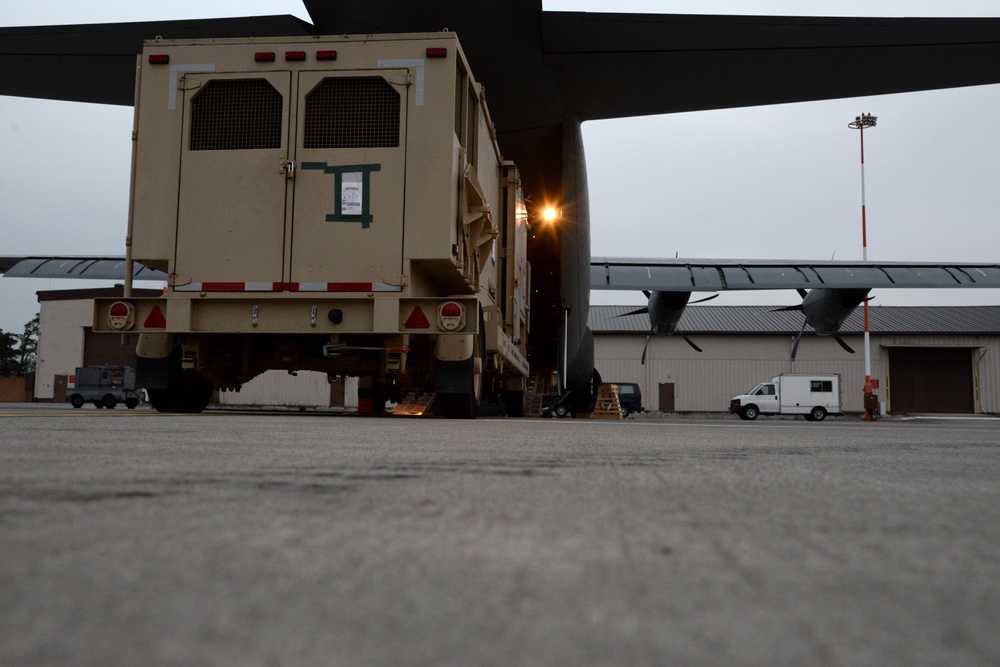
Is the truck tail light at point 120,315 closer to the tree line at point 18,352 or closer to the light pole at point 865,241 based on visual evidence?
the light pole at point 865,241

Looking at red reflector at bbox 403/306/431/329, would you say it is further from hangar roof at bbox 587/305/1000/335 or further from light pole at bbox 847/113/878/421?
hangar roof at bbox 587/305/1000/335

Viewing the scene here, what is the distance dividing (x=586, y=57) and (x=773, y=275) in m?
8.47

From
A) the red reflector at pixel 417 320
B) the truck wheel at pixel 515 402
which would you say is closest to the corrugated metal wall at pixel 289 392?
the truck wheel at pixel 515 402

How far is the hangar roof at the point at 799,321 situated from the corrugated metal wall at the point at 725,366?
0.66 metres

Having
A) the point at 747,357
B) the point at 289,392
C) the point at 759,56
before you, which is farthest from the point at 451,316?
the point at 747,357

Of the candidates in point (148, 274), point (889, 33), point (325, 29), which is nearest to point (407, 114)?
point (325, 29)

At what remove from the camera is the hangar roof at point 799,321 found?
37.0 meters

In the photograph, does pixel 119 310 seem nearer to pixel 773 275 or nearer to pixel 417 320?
pixel 417 320

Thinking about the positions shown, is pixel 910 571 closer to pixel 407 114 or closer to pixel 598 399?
pixel 407 114

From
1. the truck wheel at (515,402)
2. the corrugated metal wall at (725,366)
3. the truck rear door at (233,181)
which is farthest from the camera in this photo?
the corrugated metal wall at (725,366)

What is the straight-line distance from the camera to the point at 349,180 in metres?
6.88

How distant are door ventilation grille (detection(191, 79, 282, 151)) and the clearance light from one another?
209 centimetres

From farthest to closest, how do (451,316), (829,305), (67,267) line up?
(67,267) → (829,305) → (451,316)

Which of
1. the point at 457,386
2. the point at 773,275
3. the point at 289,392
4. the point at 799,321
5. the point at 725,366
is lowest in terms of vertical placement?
the point at 289,392
